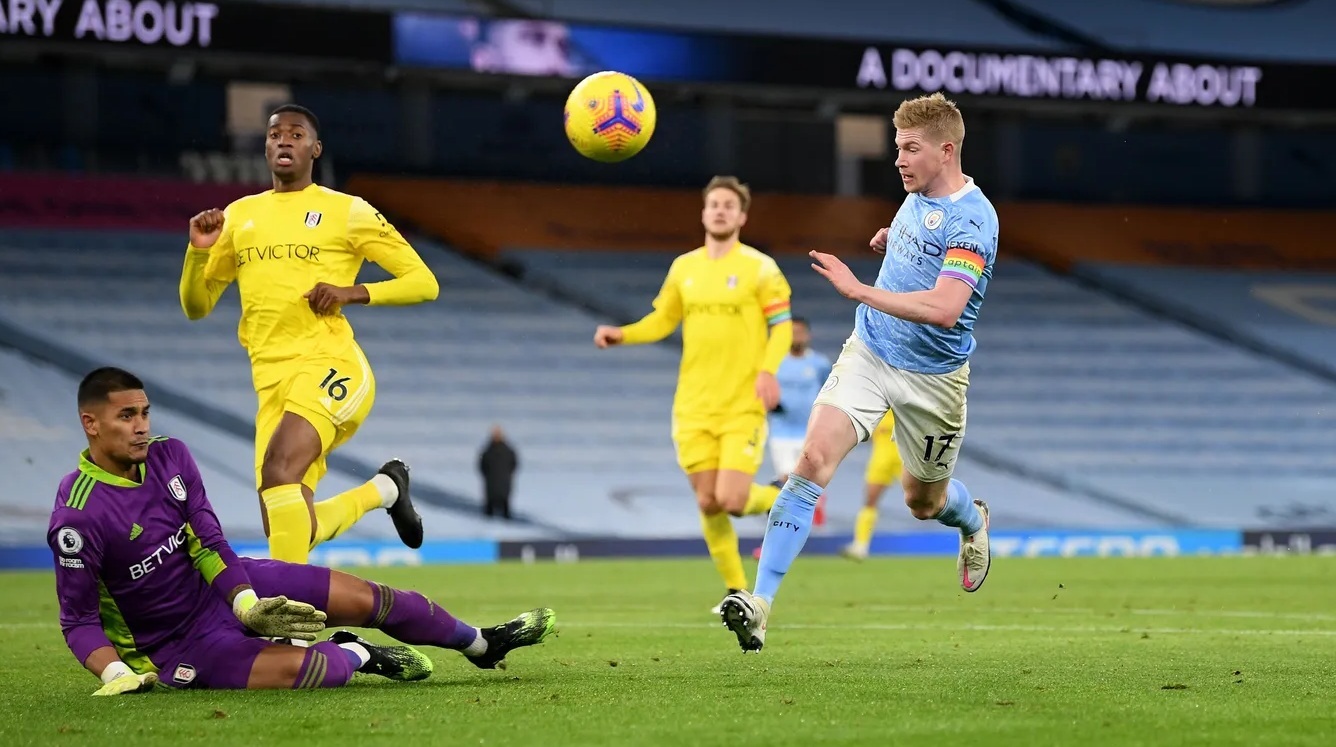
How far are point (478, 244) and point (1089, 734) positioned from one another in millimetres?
23125


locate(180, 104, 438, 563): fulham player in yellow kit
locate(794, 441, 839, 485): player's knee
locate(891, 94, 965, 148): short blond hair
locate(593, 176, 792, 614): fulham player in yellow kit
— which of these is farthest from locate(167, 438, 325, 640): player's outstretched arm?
locate(593, 176, 792, 614): fulham player in yellow kit

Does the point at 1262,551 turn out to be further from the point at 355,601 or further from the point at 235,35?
the point at 355,601

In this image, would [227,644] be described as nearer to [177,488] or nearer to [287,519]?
[177,488]

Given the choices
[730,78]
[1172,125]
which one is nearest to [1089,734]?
[730,78]

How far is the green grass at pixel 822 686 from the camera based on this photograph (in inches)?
204

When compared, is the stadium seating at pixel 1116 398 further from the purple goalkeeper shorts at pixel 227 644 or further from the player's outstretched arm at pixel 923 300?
the purple goalkeeper shorts at pixel 227 644

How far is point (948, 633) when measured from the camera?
9055 millimetres

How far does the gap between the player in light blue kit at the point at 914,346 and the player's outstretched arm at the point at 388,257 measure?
6.45 ft

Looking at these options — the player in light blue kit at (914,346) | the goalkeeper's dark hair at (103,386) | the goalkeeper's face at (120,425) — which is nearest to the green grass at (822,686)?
the player in light blue kit at (914,346)

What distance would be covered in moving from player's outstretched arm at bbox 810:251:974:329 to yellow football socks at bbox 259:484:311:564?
2.52 m

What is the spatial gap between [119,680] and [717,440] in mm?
5339

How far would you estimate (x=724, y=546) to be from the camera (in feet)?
35.3

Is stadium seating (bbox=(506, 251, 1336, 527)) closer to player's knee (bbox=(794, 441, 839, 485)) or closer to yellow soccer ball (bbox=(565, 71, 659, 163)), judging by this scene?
yellow soccer ball (bbox=(565, 71, 659, 163))

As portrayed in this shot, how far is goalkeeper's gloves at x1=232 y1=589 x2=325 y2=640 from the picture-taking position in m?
5.69
